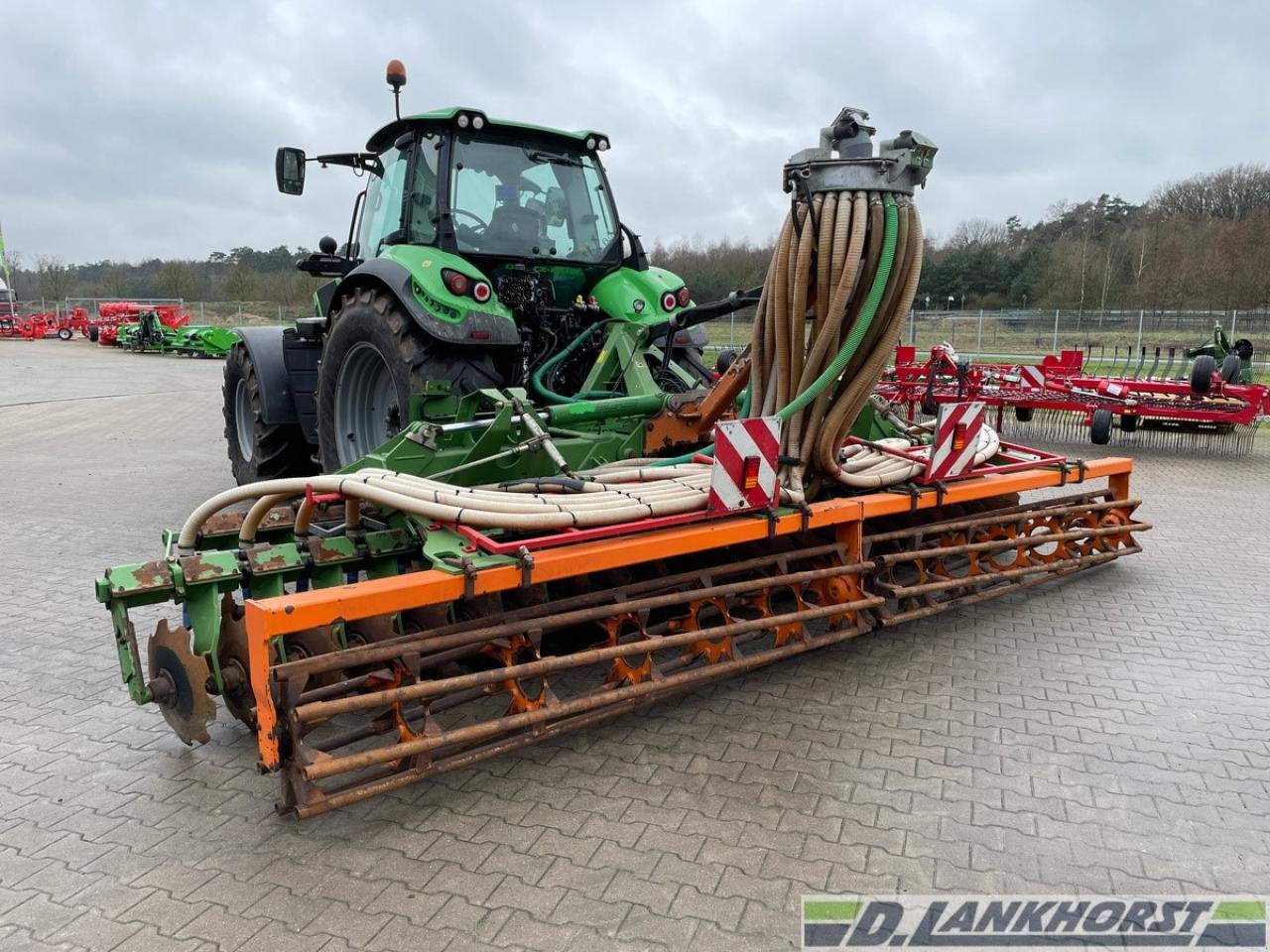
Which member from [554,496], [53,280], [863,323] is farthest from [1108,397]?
[53,280]

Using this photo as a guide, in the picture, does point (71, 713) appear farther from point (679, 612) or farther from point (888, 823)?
point (888, 823)

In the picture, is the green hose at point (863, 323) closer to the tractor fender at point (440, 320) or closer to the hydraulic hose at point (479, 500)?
the hydraulic hose at point (479, 500)

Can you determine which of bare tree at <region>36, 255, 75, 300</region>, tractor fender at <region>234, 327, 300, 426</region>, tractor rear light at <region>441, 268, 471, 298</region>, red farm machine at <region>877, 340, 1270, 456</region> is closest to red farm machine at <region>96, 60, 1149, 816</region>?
tractor rear light at <region>441, 268, 471, 298</region>

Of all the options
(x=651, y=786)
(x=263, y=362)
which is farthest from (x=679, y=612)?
(x=263, y=362)

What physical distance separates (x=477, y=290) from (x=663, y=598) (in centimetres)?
193

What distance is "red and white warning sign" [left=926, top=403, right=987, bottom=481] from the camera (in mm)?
3855

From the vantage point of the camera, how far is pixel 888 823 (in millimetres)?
2453

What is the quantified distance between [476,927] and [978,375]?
8.07m

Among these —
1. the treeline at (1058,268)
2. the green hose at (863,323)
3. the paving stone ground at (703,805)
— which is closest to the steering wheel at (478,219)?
the green hose at (863,323)

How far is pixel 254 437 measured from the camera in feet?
19.4

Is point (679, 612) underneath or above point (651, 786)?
above

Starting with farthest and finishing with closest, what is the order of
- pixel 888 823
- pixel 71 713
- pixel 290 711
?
pixel 71 713 → pixel 888 823 → pixel 290 711

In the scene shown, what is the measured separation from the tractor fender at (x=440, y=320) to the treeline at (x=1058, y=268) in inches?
590

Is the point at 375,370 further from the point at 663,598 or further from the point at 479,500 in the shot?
the point at 663,598
